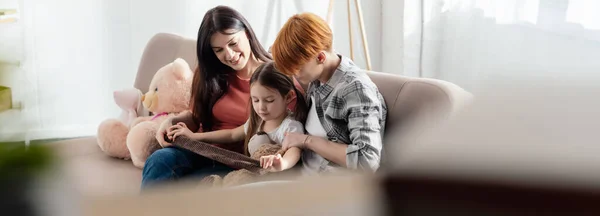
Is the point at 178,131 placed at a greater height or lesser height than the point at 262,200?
lesser

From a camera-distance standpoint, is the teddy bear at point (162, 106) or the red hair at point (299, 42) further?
the teddy bear at point (162, 106)

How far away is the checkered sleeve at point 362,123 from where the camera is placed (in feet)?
4.02

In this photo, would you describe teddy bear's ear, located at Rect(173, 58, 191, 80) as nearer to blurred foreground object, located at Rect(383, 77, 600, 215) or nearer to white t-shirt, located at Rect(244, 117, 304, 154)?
white t-shirt, located at Rect(244, 117, 304, 154)

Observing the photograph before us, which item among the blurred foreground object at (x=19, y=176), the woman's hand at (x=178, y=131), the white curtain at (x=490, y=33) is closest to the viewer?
the blurred foreground object at (x=19, y=176)

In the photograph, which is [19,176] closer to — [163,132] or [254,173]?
[254,173]

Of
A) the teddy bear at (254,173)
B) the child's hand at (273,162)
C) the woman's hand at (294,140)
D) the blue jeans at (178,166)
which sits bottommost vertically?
the blue jeans at (178,166)

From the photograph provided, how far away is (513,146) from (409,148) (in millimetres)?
20

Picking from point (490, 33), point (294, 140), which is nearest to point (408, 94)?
point (294, 140)

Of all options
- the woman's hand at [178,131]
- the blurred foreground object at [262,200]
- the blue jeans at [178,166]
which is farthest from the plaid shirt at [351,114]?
the blurred foreground object at [262,200]

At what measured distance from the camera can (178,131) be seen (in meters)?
1.64

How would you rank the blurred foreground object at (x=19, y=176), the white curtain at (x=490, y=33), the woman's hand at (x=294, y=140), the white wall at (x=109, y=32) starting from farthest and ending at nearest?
the white wall at (x=109, y=32)
the white curtain at (x=490, y=33)
the woman's hand at (x=294, y=140)
the blurred foreground object at (x=19, y=176)

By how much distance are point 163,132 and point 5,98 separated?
5.26 feet

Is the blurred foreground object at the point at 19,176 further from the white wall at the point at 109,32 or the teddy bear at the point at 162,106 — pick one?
the white wall at the point at 109,32

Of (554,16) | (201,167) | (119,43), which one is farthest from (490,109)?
(119,43)
